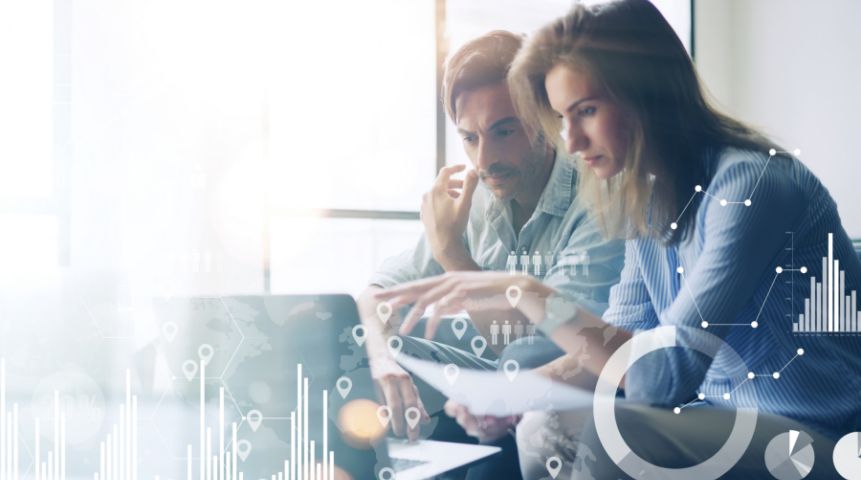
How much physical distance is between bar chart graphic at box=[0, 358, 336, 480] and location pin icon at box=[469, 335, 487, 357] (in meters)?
0.23

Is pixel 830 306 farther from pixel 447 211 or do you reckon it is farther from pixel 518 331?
pixel 447 211

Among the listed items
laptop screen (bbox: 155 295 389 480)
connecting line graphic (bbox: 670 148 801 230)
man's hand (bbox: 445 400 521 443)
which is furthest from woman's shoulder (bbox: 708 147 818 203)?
laptop screen (bbox: 155 295 389 480)

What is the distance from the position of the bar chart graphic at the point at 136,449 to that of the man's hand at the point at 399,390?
0.09m

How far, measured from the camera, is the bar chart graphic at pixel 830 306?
3.40 feet

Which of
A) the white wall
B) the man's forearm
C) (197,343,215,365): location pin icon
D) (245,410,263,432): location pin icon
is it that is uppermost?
the white wall

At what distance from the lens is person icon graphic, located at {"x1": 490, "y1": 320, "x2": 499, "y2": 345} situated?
3.40 feet

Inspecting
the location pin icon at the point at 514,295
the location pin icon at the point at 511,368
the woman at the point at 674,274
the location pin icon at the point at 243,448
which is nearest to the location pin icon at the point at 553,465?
the woman at the point at 674,274

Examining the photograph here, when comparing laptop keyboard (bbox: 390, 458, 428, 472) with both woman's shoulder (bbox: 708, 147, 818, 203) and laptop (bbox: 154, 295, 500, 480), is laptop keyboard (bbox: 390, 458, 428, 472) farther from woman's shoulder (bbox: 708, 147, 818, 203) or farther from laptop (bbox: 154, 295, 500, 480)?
woman's shoulder (bbox: 708, 147, 818, 203)

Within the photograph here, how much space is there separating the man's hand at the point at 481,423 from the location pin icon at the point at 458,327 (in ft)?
0.33

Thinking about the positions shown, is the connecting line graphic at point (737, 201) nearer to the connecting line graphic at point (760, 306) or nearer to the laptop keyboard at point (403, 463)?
the connecting line graphic at point (760, 306)

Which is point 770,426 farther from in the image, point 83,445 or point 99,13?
point 99,13

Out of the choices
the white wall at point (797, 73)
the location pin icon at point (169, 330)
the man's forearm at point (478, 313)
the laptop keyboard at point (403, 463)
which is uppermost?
the white wall at point (797, 73)

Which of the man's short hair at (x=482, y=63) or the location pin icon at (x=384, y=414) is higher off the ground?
the man's short hair at (x=482, y=63)

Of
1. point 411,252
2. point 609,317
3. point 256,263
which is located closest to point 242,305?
point 256,263
